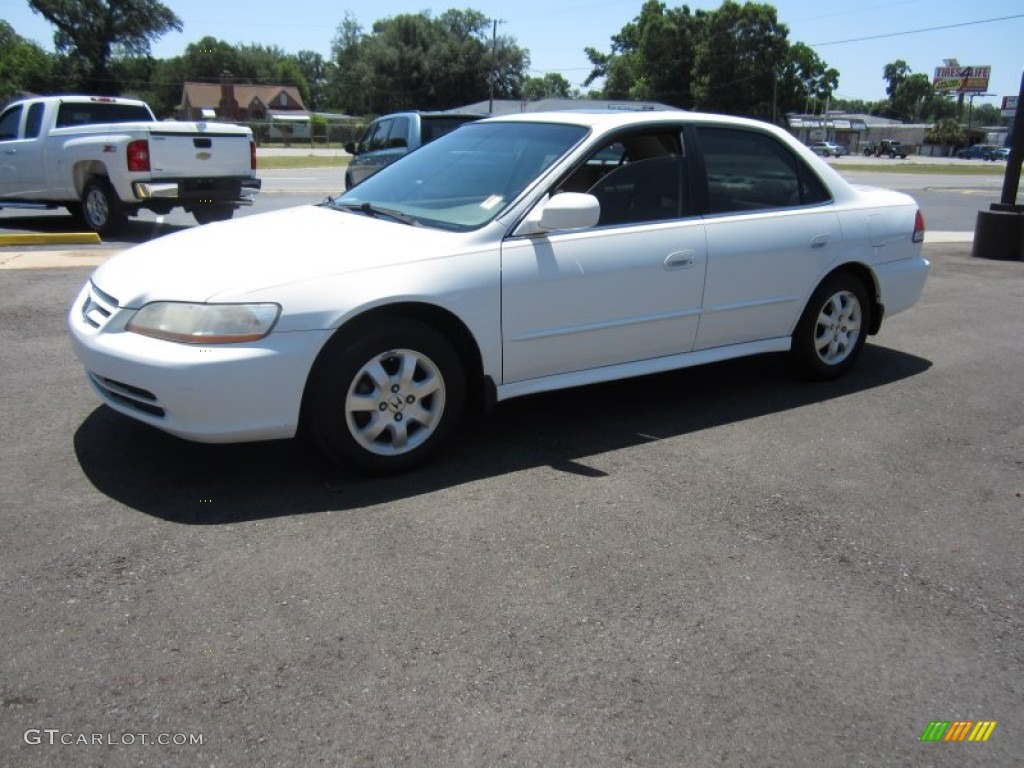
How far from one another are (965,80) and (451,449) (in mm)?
133165

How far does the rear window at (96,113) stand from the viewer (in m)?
11.9

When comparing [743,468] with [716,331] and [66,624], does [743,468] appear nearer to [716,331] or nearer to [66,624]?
[716,331]

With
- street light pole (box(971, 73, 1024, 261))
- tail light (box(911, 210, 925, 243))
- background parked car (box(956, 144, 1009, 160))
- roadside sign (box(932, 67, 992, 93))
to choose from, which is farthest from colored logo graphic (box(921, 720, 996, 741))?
roadside sign (box(932, 67, 992, 93))

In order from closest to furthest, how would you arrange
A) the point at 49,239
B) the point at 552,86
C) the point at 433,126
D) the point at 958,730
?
the point at 958,730 → the point at 49,239 → the point at 433,126 → the point at 552,86

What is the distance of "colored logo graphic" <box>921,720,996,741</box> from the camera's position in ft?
8.16

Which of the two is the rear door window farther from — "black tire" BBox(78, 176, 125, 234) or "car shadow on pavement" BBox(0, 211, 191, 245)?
"black tire" BBox(78, 176, 125, 234)

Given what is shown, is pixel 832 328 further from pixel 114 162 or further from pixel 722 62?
pixel 722 62

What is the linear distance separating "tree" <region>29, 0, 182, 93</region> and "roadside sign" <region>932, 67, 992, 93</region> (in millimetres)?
96342

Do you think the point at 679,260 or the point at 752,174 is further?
the point at 752,174

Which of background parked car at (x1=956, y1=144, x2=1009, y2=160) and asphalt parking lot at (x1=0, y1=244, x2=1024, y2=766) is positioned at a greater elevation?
background parked car at (x1=956, y1=144, x2=1009, y2=160)

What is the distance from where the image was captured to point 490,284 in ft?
13.4

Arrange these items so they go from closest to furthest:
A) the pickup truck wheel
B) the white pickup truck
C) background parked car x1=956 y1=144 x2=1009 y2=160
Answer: the white pickup truck, the pickup truck wheel, background parked car x1=956 y1=144 x2=1009 y2=160

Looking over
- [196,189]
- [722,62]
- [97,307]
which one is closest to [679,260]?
[97,307]

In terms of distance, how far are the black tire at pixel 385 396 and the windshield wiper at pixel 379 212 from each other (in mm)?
721
